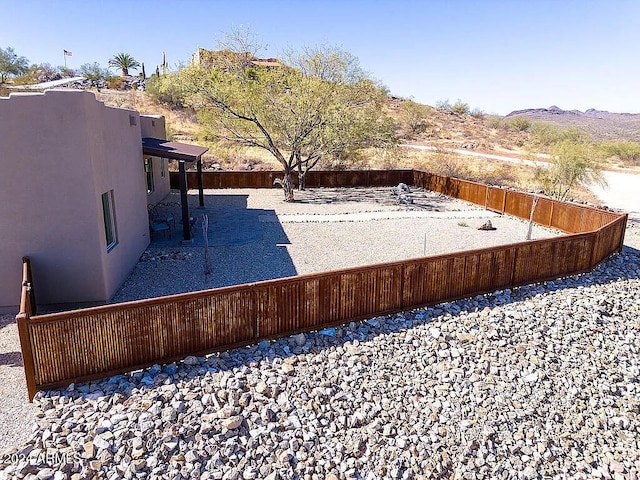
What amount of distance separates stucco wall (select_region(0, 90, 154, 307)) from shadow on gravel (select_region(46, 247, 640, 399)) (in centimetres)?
311

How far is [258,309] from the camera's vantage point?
749 cm

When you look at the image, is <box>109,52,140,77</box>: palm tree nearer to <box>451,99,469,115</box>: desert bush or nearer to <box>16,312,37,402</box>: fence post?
<box>451,99,469,115</box>: desert bush

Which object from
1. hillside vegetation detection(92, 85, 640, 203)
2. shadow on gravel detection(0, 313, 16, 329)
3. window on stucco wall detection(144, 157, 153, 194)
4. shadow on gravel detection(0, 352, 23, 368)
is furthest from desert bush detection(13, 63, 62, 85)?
shadow on gravel detection(0, 352, 23, 368)

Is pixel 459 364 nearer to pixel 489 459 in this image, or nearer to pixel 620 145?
pixel 489 459

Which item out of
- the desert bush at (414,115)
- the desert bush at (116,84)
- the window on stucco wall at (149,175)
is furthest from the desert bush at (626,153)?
the desert bush at (116,84)

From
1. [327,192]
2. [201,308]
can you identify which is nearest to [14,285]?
[201,308]

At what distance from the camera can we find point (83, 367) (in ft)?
20.4

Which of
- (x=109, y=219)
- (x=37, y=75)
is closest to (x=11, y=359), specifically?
(x=109, y=219)

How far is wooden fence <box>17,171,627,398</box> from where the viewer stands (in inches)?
239

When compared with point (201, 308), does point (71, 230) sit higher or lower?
higher

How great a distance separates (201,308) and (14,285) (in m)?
4.14

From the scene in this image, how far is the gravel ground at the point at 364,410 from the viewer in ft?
17.5

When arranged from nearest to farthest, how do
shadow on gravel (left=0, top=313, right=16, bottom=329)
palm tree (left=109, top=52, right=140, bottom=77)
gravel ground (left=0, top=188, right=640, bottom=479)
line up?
1. gravel ground (left=0, top=188, right=640, bottom=479)
2. shadow on gravel (left=0, top=313, right=16, bottom=329)
3. palm tree (left=109, top=52, right=140, bottom=77)

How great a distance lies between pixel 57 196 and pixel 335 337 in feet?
18.7
